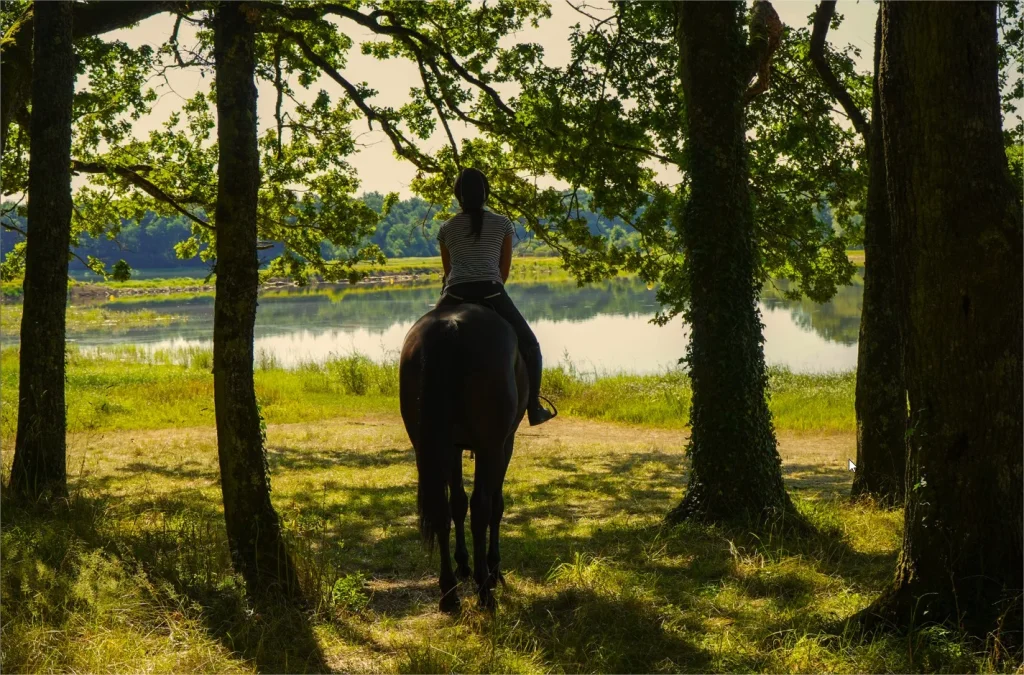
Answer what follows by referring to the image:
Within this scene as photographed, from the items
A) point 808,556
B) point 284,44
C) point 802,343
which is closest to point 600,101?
point 284,44

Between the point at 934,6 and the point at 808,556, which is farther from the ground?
the point at 934,6

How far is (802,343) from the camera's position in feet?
113

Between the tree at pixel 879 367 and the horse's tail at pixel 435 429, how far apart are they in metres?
4.57

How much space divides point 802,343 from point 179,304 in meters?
43.3

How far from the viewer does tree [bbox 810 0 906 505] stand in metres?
8.23

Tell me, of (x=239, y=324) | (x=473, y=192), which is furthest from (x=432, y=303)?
(x=239, y=324)

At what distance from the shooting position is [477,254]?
6.32 metres

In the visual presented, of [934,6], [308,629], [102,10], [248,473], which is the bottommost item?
[308,629]

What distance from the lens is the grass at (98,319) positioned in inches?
1730

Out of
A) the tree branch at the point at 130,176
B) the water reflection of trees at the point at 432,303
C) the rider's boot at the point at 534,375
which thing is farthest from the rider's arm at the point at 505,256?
the water reflection of trees at the point at 432,303

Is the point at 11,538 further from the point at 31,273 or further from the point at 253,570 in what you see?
the point at 31,273

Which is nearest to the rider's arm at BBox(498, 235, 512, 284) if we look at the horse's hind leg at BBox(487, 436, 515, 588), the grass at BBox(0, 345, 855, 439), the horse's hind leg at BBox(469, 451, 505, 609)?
the horse's hind leg at BBox(487, 436, 515, 588)

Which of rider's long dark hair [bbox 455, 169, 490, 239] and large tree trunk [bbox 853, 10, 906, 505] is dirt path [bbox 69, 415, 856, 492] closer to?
large tree trunk [bbox 853, 10, 906, 505]

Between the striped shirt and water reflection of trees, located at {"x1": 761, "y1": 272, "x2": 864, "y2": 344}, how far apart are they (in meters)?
27.1
